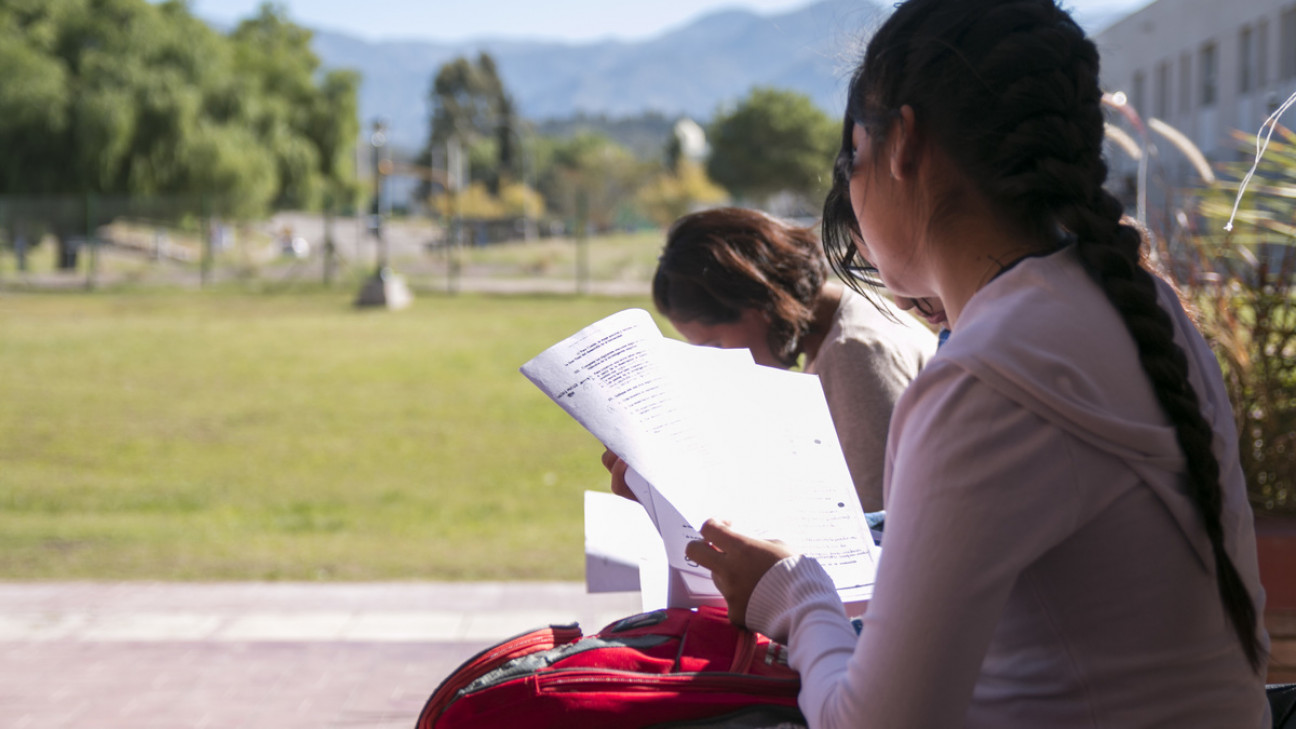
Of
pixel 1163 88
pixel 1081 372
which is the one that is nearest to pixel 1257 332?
pixel 1081 372

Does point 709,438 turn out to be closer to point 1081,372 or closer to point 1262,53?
point 1081,372

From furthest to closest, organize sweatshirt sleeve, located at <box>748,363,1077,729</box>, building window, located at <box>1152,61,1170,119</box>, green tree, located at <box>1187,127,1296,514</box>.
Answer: building window, located at <box>1152,61,1170,119</box> → green tree, located at <box>1187,127,1296,514</box> → sweatshirt sleeve, located at <box>748,363,1077,729</box>

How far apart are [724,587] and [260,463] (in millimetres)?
7755

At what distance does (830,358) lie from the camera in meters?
2.43

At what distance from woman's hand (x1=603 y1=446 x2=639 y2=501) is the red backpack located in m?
0.41

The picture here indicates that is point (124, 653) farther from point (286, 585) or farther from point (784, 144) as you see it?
point (784, 144)

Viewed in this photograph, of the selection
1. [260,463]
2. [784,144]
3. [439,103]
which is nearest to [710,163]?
[784,144]

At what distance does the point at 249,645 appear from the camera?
4.07 metres

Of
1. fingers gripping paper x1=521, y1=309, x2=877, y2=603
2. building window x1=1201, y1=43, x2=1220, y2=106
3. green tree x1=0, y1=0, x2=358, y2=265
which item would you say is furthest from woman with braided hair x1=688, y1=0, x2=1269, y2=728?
building window x1=1201, y1=43, x2=1220, y2=106

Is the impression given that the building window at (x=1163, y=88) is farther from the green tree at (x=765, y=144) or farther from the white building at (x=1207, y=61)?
the green tree at (x=765, y=144)

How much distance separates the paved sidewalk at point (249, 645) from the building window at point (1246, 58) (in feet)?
87.8

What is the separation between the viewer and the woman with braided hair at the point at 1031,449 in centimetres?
99

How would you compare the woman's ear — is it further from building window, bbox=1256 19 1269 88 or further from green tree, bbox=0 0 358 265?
green tree, bbox=0 0 358 265

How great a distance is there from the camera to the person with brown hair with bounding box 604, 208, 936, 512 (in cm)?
238
